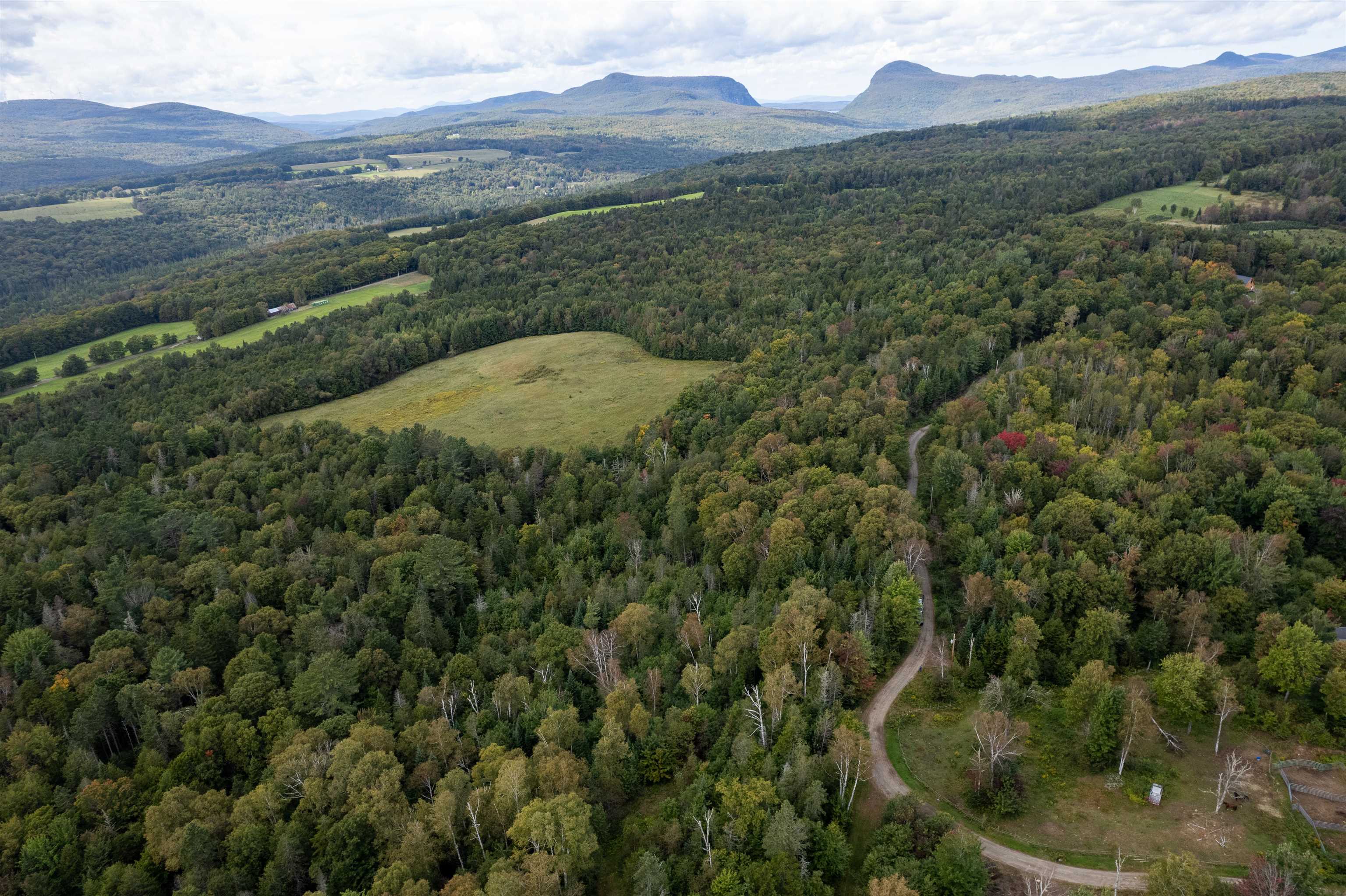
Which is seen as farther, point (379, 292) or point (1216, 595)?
point (379, 292)

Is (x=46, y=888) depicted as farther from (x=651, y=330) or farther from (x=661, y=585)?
(x=651, y=330)

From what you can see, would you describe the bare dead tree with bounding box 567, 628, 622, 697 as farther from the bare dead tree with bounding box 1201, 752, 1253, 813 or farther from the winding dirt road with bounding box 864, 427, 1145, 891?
the bare dead tree with bounding box 1201, 752, 1253, 813

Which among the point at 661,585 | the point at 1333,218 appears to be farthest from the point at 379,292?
the point at 1333,218

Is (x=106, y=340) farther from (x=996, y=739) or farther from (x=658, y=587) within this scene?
(x=996, y=739)

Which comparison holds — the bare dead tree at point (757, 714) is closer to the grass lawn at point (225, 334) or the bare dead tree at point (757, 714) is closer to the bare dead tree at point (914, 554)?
the bare dead tree at point (914, 554)

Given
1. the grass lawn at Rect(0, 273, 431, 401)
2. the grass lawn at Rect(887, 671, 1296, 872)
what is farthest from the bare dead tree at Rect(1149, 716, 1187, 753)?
the grass lawn at Rect(0, 273, 431, 401)

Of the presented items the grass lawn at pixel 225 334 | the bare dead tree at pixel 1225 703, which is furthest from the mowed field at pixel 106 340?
the bare dead tree at pixel 1225 703

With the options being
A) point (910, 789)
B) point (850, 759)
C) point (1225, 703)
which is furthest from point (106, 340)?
point (1225, 703)
